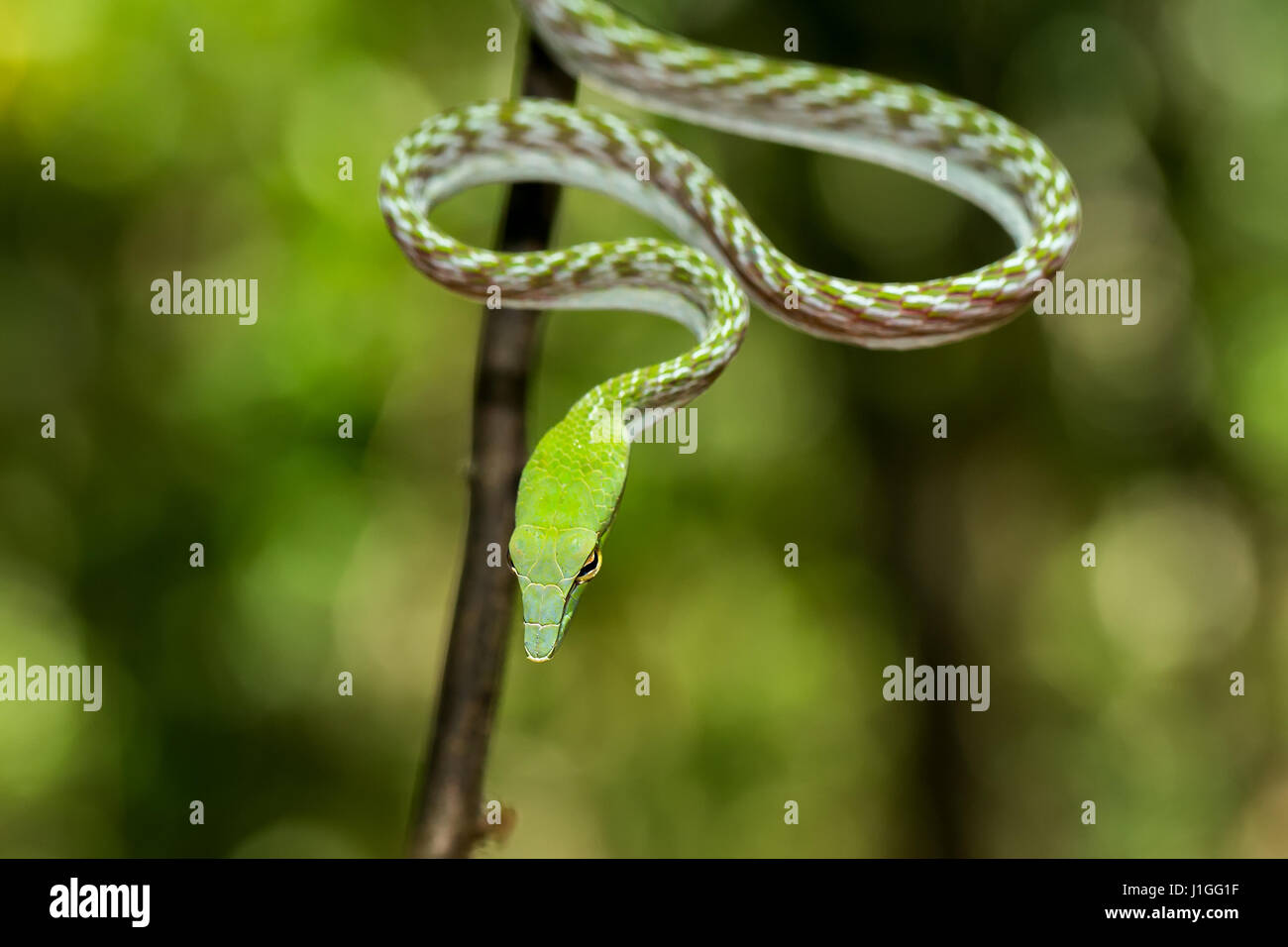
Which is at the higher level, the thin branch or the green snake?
the green snake

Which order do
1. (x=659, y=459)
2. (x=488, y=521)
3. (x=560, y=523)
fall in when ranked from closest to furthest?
(x=560, y=523) < (x=488, y=521) < (x=659, y=459)

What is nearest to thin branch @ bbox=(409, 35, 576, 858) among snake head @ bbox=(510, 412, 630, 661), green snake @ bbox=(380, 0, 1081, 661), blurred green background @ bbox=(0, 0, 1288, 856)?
green snake @ bbox=(380, 0, 1081, 661)

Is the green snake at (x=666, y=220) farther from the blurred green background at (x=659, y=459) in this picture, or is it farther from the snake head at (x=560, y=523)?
the blurred green background at (x=659, y=459)

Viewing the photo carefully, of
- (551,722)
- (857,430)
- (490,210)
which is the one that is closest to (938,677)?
(857,430)

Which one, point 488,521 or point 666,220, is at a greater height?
point 666,220

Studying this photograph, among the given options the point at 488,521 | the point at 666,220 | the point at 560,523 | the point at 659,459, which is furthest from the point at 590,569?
the point at 659,459

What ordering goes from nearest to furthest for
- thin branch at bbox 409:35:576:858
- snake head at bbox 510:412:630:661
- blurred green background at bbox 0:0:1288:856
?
snake head at bbox 510:412:630:661
thin branch at bbox 409:35:576:858
blurred green background at bbox 0:0:1288:856

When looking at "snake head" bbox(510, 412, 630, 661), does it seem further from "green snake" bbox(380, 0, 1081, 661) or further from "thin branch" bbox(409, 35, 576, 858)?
"thin branch" bbox(409, 35, 576, 858)

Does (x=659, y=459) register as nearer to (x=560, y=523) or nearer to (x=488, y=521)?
(x=488, y=521)

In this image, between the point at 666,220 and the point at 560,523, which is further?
the point at 666,220
